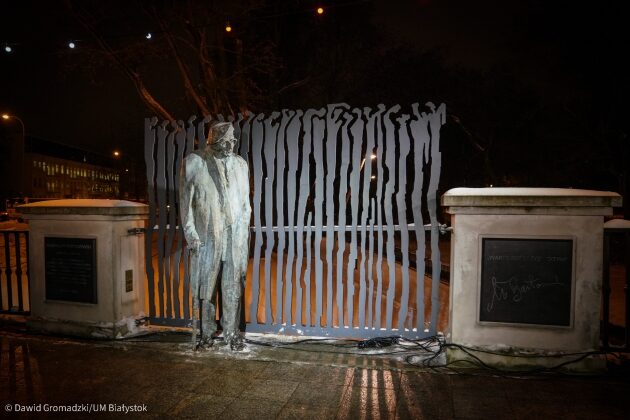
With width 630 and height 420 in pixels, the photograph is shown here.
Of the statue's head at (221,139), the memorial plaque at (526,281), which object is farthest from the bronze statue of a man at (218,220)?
the memorial plaque at (526,281)

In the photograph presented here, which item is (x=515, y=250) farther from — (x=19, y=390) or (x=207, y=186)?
(x=19, y=390)

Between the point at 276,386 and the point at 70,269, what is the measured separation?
3.18 metres

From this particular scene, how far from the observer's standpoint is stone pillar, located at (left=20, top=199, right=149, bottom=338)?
524 centimetres

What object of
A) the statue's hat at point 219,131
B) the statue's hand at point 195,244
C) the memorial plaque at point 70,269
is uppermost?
the statue's hat at point 219,131

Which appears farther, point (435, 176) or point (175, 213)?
point (175, 213)

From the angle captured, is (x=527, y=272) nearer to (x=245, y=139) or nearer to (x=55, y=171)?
(x=245, y=139)

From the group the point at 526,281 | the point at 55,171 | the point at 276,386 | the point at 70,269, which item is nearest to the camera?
the point at 276,386

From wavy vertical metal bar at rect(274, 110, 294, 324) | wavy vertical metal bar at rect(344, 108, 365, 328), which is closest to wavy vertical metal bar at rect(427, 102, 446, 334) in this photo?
wavy vertical metal bar at rect(344, 108, 365, 328)

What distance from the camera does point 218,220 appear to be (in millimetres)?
4754

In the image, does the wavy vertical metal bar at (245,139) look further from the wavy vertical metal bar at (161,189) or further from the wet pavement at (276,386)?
the wet pavement at (276,386)
